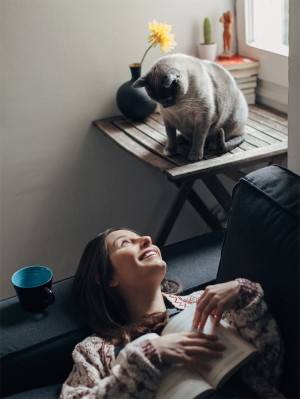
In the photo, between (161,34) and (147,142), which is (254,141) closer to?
(147,142)

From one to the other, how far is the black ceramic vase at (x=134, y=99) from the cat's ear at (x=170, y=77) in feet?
1.31

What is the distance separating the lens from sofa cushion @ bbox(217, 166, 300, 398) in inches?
42.2

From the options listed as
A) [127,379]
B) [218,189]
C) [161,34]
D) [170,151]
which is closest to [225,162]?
[170,151]

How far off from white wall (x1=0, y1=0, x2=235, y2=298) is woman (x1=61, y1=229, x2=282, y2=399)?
2.58 ft

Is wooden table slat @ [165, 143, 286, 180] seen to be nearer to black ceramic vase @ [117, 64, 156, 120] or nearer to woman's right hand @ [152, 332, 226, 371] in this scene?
black ceramic vase @ [117, 64, 156, 120]

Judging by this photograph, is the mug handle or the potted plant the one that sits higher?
the potted plant

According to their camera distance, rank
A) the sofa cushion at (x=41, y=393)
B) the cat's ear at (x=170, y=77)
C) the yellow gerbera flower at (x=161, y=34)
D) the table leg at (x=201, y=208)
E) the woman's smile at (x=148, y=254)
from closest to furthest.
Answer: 1. the sofa cushion at (x=41, y=393)
2. the woman's smile at (x=148, y=254)
3. the cat's ear at (x=170, y=77)
4. the yellow gerbera flower at (x=161, y=34)
5. the table leg at (x=201, y=208)

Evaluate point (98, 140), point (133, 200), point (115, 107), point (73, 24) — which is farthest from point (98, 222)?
point (73, 24)

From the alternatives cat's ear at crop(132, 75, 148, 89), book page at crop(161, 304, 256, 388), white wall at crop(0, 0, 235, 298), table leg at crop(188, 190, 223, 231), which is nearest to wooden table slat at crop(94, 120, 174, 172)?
white wall at crop(0, 0, 235, 298)

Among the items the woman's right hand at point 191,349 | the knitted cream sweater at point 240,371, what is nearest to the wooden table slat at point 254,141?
the knitted cream sweater at point 240,371

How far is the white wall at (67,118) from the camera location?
6.17ft

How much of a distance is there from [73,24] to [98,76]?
23cm

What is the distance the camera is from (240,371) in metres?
1.11

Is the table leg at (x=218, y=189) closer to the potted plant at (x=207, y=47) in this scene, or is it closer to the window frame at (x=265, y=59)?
the window frame at (x=265, y=59)
